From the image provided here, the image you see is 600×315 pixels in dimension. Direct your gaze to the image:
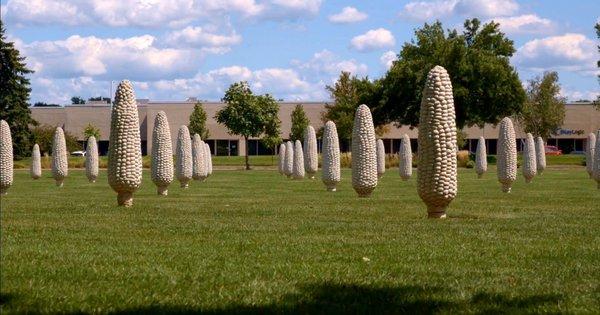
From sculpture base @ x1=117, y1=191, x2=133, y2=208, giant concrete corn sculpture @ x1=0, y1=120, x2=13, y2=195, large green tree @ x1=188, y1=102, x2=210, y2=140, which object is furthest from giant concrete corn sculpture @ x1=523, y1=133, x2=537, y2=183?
large green tree @ x1=188, y1=102, x2=210, y2=140

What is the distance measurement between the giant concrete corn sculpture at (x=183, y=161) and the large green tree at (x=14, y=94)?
118 feet

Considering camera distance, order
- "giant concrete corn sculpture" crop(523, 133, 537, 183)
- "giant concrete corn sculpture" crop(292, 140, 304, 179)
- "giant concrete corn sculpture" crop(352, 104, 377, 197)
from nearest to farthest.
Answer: "giant concrete corn sculpture" crop(352, 104, 377, 197) < "giant concrete corn sculpture" crop(523, 133, 537, 183) < "giant concrete corn sculpture" crop(292, 140, 304, 179)

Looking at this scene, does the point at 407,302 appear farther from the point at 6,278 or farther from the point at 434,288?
the point at 6,278

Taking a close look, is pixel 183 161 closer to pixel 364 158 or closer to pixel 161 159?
pixel 161 159

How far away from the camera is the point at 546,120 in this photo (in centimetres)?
9500

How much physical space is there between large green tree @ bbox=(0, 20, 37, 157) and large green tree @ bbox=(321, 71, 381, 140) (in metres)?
25.9

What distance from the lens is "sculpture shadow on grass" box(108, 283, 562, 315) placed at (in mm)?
7367

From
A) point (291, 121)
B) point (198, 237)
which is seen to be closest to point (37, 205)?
point (198, 237)

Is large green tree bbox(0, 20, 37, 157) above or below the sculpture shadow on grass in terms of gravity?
above

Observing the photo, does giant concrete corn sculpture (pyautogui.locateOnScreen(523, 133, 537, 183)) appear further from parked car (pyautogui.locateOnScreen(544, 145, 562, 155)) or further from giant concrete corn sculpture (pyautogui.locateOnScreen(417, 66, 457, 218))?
parked car (pyautogui.locateOnScreen(544, 145, 562, 155))

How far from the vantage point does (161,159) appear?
91.2 ft

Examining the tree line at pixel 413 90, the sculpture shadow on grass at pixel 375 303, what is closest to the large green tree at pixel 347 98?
the tree line at pixel 413 90

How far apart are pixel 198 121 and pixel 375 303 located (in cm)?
8458

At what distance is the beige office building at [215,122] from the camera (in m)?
99.2
